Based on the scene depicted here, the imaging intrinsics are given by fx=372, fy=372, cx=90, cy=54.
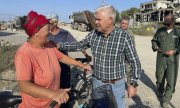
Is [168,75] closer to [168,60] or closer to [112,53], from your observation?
[168,60]

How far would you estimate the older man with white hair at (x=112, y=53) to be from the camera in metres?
4.63

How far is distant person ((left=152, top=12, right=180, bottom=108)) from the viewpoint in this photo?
26.9ft

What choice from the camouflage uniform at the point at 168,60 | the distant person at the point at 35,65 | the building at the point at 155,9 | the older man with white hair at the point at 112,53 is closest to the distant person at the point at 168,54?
the camouflage uniform at the point at 168,60

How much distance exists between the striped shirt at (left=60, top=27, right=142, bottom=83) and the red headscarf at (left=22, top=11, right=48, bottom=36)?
4.56ft

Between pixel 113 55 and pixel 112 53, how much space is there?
0.03 metres

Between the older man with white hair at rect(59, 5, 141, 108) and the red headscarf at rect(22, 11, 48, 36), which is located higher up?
the red headscarf at rect(22, 11, 48, 36)

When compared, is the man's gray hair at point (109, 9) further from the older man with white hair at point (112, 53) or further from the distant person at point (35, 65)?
the distant person at point (35, 65)

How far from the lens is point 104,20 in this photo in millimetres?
4602

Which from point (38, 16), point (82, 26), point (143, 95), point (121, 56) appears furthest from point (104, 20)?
point (82, 26)

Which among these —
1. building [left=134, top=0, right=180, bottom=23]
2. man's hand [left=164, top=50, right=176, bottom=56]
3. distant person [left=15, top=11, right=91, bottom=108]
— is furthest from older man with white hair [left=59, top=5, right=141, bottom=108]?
building [left=134, top=0, right=180, bottom=23]

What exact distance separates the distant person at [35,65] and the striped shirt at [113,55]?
117 cm

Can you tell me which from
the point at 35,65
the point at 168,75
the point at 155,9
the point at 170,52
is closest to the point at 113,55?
the point at 35,65

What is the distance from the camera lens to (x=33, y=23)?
136 inches

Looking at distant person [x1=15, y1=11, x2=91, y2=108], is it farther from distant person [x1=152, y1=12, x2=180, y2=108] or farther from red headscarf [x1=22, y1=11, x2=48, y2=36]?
distant person [x1=152, y1=12, x2=180, y2=108]
